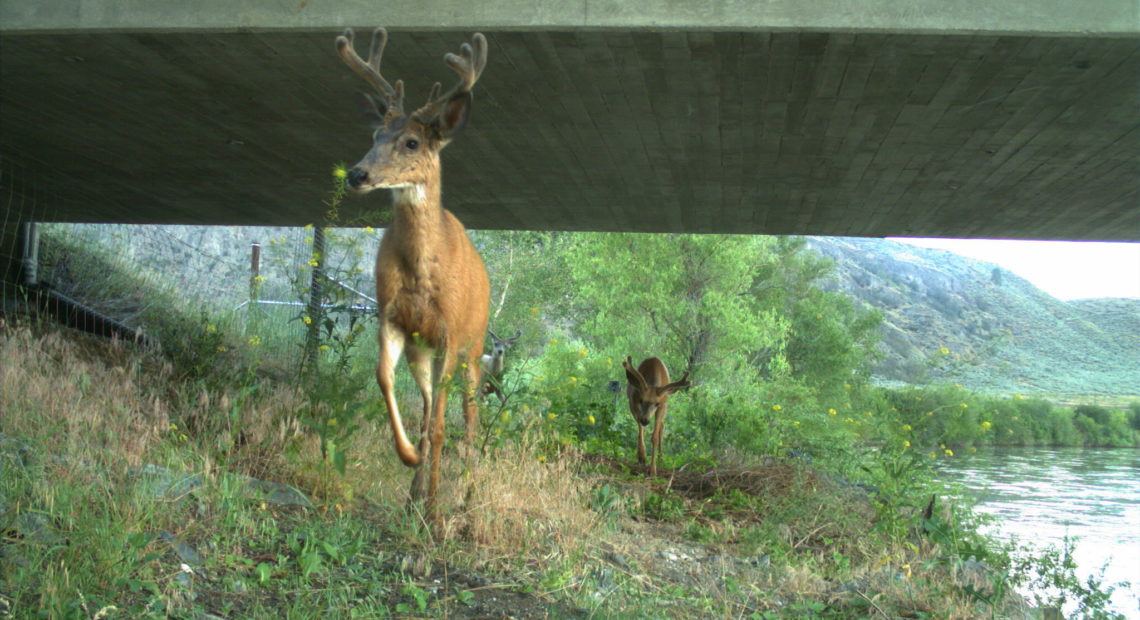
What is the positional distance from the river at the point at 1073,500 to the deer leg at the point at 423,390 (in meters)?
4.98

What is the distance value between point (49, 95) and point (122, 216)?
339 inches

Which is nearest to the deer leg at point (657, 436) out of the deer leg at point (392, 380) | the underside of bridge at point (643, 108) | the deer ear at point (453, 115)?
the underside of bridge at point (643, 108)

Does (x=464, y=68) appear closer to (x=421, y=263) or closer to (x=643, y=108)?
(x=421, y=263)

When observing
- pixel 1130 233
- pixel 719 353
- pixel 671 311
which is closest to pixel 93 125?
pixel 671 311

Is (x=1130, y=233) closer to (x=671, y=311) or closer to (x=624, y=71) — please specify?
(x=671, y=311)

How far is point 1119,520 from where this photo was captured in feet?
37.9

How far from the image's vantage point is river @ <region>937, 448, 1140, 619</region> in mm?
9297

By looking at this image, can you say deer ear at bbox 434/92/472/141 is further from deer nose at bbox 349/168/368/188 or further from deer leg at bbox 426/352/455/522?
deer leg at bbox 426/352/455/522

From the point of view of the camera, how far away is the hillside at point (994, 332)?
14430 millimetres

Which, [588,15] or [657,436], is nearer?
[588,15]

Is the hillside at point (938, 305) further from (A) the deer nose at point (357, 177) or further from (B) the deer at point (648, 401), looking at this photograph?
(B) the deer at point (648, 401)

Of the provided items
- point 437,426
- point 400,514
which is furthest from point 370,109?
point 400,514

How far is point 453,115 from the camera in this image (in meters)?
5.53

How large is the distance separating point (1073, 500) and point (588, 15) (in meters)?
9.53
